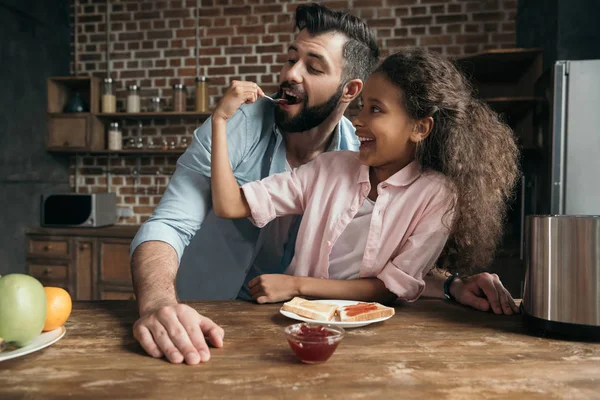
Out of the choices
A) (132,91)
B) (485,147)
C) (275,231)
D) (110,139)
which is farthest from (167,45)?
(485,147)

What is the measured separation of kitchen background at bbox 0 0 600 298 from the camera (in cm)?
372

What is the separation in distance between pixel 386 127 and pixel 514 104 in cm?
230

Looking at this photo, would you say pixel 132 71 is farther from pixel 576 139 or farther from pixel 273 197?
pixel 576 139

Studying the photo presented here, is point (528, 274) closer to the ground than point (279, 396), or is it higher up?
higher up

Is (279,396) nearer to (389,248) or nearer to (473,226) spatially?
(389,248)

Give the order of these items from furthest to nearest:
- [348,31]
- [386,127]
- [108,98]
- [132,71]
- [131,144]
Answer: [132,71] → [131,144] → [108,98] → [348,31] → [386,127]

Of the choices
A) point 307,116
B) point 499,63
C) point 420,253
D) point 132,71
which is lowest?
point 420,253

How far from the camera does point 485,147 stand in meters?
1.46

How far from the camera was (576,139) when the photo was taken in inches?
102

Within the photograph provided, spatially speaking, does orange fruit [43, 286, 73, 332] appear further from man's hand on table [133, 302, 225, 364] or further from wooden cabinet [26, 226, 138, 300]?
wooden cabinet [26, 226, 138, 300]

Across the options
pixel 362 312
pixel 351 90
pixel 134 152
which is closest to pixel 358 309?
pixel 362 312

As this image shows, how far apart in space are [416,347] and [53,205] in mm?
3649

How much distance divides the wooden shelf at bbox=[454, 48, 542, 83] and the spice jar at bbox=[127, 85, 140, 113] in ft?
8.10

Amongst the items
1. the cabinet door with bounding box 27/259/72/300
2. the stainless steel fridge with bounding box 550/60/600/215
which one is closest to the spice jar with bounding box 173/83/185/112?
the cabinet door with bounding box 27/259/72/300
